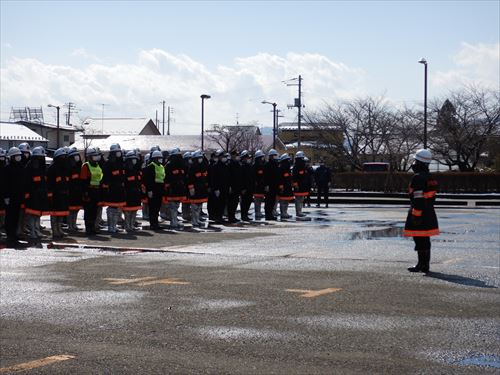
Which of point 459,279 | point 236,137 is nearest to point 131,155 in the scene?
point 459,279

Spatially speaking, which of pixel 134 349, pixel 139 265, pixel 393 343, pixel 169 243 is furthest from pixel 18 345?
pixel 169 243

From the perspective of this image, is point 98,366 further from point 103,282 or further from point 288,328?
point 103,282

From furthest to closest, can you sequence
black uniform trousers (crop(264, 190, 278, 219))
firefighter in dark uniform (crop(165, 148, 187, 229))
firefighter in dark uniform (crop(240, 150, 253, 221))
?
black uniform trousers (crop(264, 190, 278, 219)), firefighter in dark uniform (crop(240, 150, 253, 221)), firefighter in dark uniform (crop(165, 148, 187, 229))

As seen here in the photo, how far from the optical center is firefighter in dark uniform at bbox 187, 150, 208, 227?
2362 centimetres

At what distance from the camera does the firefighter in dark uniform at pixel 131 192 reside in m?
21.3

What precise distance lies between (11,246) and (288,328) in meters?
10.5

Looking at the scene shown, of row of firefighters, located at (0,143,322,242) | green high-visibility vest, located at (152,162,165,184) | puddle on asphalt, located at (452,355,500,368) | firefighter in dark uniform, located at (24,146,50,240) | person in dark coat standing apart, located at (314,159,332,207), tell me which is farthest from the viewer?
person in dark coat standing apart, located at (314,159,332,207)

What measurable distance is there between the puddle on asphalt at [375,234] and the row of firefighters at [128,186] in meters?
4.89

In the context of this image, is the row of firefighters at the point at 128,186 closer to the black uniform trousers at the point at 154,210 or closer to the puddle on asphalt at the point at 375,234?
the black uniform trousers at the point at 154,210

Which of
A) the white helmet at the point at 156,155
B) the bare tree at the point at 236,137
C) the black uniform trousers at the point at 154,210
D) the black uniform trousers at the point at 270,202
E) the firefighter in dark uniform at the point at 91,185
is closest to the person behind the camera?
the firefighter in dark uniform at the point at 91,185

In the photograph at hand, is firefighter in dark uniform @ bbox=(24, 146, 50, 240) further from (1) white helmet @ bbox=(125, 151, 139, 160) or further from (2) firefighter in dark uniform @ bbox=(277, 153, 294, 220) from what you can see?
(2) firefighter in dark uniform @ bbox=(277, 153, 294, 220)

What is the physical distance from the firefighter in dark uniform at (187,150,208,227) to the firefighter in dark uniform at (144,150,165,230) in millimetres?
792

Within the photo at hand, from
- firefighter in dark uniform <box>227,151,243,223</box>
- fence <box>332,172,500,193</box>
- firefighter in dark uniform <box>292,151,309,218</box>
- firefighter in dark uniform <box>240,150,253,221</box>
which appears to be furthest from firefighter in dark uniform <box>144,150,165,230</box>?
fence <box>332,172,500,193</box>

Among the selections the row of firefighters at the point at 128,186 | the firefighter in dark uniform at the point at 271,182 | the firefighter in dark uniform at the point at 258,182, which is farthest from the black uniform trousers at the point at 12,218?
the firefighter in dark uniform at the point at 271,182
